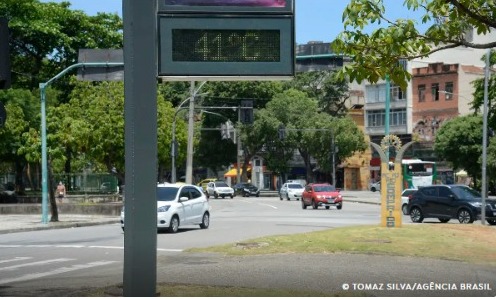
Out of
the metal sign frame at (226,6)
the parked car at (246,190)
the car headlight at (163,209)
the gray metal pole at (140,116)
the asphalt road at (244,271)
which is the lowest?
the parked car at (246,190)

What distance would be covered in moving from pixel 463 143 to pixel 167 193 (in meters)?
43.9

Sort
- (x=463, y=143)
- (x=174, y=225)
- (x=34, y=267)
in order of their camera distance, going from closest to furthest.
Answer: (x=34, y=267) < (x=174, y=225) < (x=463, y=143)

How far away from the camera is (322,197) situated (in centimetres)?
4966

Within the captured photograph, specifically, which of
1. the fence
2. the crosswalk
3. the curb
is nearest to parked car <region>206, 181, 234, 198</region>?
the fence

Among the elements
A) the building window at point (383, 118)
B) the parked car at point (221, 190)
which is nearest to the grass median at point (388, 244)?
the parked car at point (221, 190)

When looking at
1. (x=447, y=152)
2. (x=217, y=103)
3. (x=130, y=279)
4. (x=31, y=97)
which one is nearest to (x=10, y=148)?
(x=31, y=97)

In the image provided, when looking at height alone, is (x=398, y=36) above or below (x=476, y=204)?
above

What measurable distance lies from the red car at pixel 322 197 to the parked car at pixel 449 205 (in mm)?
14729

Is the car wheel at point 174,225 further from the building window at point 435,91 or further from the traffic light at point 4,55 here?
the building window at point 435,91

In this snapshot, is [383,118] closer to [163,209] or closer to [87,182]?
[87,182]

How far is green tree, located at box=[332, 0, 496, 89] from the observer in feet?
39.8

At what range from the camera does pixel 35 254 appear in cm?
2064

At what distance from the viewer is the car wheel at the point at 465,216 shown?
3228 cm

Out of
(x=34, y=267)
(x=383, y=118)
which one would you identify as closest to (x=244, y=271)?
(x=34, y=267)
